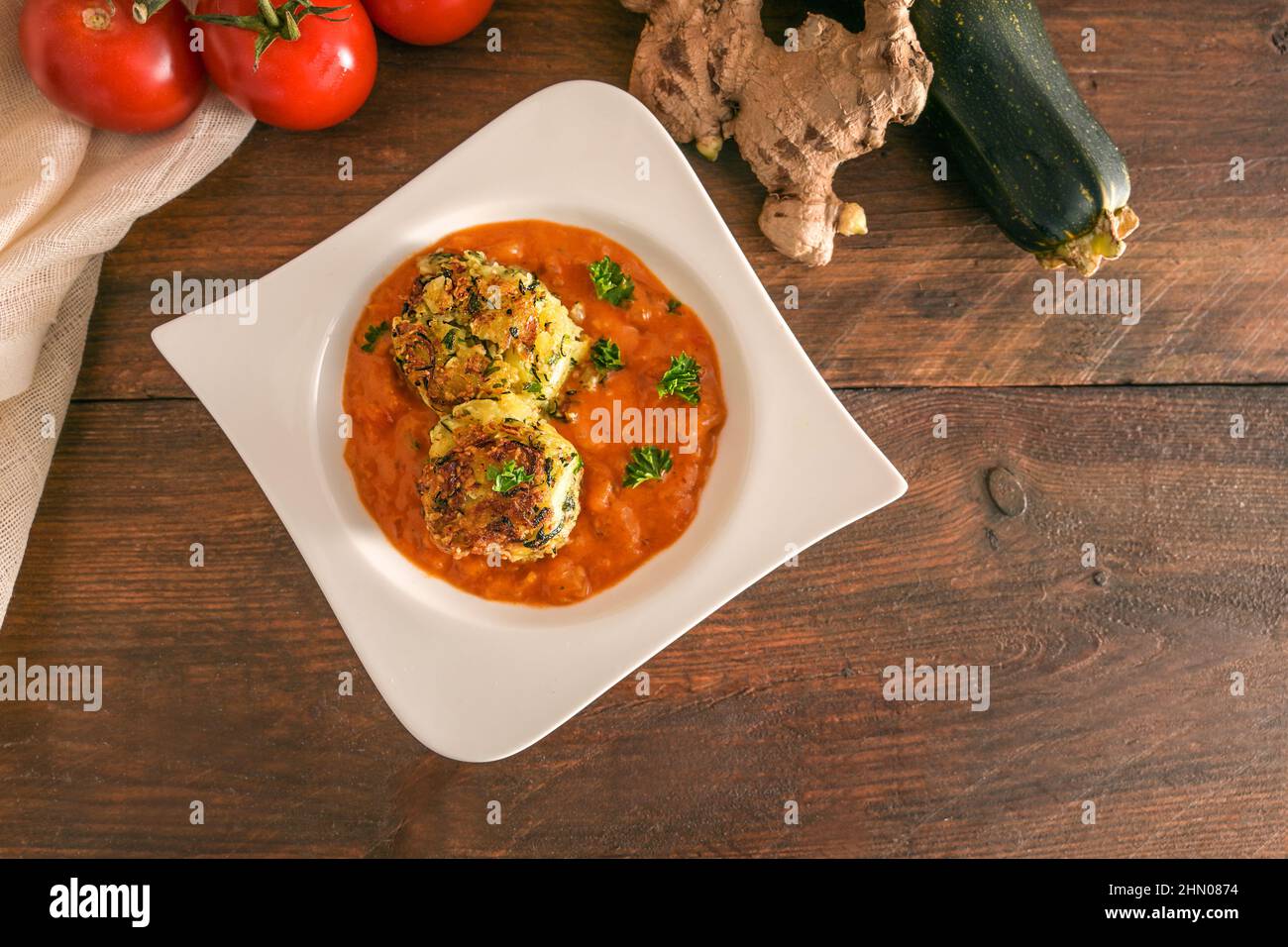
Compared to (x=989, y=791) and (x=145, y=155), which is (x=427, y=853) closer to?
(x=989, y=791)

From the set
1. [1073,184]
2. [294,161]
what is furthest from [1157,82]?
[294,161]

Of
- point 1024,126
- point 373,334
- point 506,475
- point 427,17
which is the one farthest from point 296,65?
point 1024,126

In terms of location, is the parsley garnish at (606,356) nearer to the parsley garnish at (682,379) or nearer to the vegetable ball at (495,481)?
the parsley garnish at (682,379)

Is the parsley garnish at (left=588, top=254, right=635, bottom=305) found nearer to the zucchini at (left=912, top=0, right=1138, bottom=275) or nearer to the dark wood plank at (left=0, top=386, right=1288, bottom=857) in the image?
the dark wood plank at (left=0, top=386, right=1288, bottom=857)

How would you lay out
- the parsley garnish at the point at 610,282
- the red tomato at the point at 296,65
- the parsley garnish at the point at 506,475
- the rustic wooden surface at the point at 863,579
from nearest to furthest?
1. the parsley garnish at the point at 506,475
2. the red tomato at the point at 296,65
3. the parsley garnish at the point at 610,282
4. the rustic wooden surface at the point at 863,579

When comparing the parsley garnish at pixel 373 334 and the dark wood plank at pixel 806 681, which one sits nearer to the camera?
the parsley garnish at pixel 373 334

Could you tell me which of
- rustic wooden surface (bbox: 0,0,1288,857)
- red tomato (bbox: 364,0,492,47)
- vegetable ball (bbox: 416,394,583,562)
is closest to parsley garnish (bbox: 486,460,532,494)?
vegetable ball (bbox: 416,394,583,562)

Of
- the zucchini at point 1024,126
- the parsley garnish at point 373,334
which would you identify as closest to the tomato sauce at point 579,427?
the parsley garnish at point 373,334

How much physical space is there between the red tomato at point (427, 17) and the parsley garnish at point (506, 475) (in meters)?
1.27

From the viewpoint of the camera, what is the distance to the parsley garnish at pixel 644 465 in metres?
2.58

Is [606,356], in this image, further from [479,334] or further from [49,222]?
[49,222]

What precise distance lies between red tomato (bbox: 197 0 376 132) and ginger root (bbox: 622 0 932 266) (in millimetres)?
766

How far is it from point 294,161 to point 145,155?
40 centimetres

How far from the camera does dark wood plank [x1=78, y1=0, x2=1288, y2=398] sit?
9.50 feet
